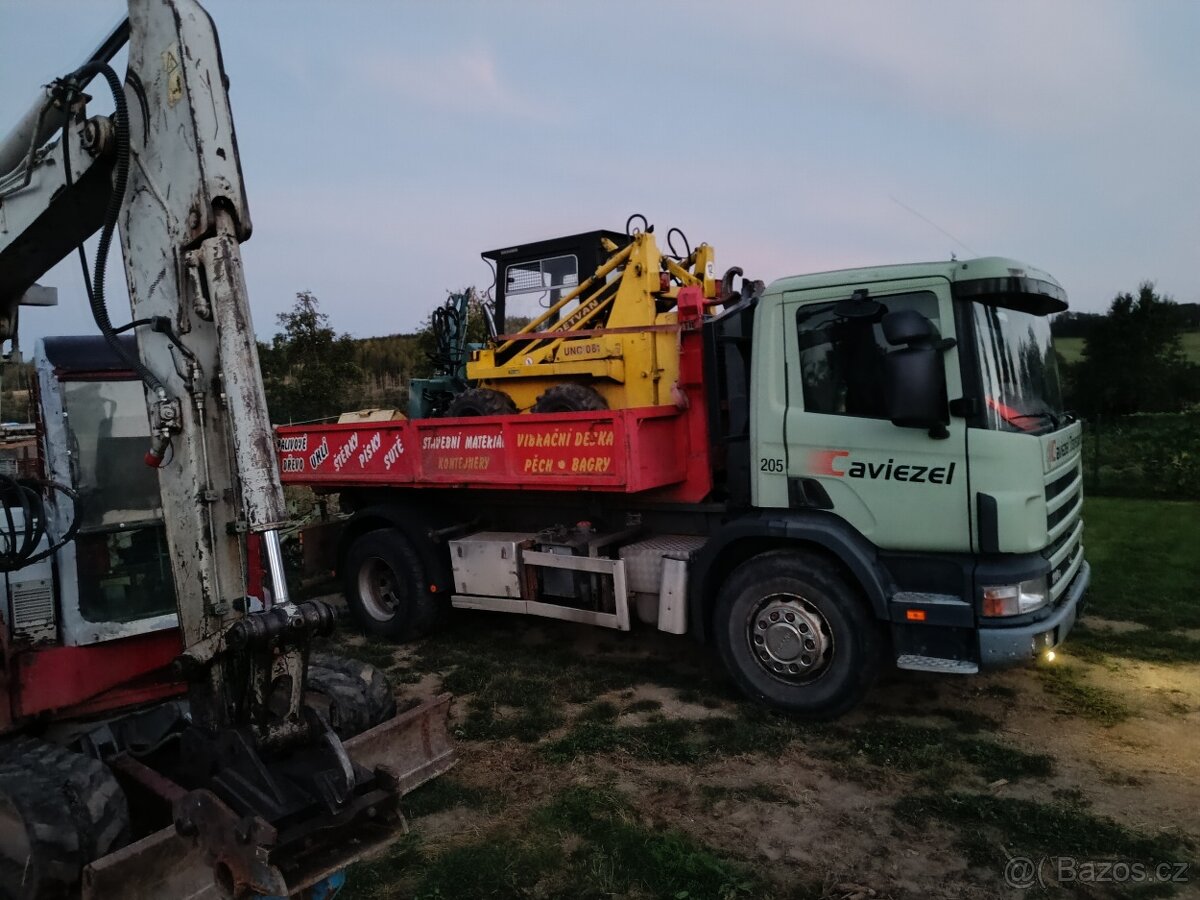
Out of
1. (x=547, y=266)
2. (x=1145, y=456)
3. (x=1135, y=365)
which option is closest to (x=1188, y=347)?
(x=1135, y=365)

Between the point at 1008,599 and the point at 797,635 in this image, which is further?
the point at 797,635

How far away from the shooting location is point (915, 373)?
4.39 meters

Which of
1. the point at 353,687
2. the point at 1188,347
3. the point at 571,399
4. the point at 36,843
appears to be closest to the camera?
the point at 36,843

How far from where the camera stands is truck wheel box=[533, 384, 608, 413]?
7219 millimetres

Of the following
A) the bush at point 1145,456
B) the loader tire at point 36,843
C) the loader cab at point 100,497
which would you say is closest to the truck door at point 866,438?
the loader cab at point 100,497

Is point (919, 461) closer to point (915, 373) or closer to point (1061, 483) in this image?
point (915, 373)

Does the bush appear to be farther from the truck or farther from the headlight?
the headlight

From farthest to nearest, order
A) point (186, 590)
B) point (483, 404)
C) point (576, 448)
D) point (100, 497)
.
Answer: point (483, 404)
point (576, 448)
point (100, 497)
point (186, 590)

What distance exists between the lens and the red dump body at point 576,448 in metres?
5.51

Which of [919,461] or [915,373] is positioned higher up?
[915,373]

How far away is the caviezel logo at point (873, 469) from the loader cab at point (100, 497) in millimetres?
3670

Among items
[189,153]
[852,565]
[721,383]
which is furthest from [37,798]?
[721,383]

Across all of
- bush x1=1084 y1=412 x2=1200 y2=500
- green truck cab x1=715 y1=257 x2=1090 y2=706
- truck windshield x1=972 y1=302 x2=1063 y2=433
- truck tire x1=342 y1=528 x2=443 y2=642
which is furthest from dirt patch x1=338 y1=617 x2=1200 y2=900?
bush x1=1084 y1=412 x2=1200 y2=500

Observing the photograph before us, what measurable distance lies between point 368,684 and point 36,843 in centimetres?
149
